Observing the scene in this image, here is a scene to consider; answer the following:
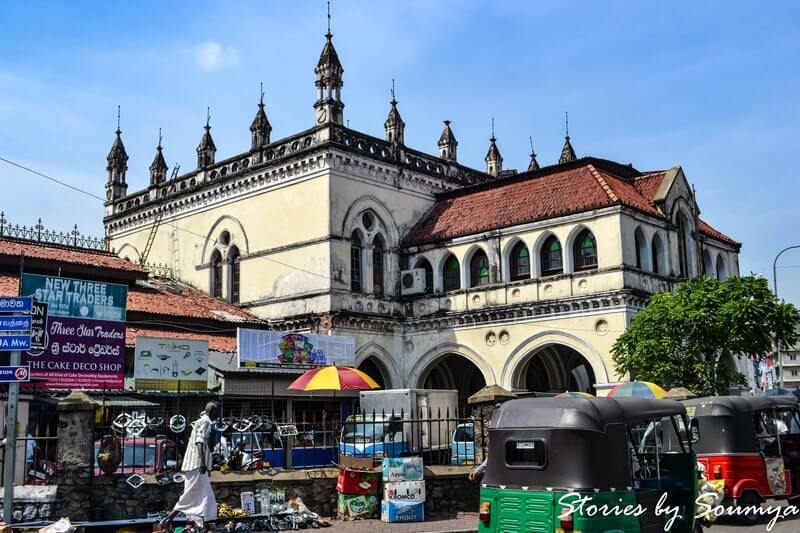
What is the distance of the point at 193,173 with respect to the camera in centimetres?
3319

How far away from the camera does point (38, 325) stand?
40.3 feet

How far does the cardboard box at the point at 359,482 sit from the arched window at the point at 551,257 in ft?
45.3

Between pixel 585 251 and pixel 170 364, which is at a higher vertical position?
pixel 585 251

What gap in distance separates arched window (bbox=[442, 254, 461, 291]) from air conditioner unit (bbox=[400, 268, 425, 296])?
2.67 feet

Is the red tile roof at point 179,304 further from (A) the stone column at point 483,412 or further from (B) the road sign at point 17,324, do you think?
(B) the road sign at point 17,324

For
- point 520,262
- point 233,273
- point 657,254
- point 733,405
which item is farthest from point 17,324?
point 657,254

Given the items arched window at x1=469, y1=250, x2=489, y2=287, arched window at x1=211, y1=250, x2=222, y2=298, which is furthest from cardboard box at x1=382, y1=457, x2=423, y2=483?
arched window at x1=211, y1=250, x2=222, y2=298

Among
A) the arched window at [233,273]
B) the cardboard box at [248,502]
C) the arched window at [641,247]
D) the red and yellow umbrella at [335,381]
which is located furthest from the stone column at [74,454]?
the arched window at [233,273]

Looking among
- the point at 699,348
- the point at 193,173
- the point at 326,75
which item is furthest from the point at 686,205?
the point at 193,173

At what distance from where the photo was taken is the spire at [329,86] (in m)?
28.2

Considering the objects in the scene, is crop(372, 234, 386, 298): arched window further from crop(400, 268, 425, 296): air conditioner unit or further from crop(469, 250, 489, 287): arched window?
crop(469, 250, 489, 287): arched window

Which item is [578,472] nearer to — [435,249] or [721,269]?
[435,249]

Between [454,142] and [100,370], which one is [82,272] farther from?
[454,142]

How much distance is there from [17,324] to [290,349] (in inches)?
549
